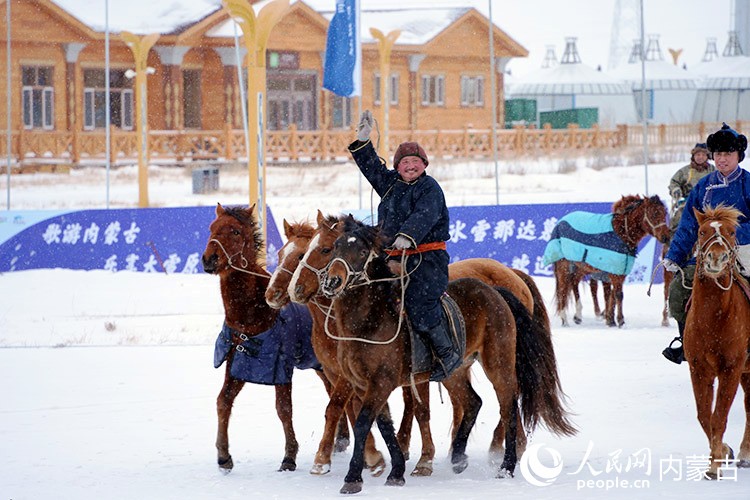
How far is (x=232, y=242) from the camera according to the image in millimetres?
7367

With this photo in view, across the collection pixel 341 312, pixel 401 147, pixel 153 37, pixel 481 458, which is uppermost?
pixel 153 37

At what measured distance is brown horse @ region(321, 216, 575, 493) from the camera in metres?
6.50

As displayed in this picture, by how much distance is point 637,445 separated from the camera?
7527 mm

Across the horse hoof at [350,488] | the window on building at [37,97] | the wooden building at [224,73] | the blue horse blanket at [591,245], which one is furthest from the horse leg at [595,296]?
the window on building at [37,97]

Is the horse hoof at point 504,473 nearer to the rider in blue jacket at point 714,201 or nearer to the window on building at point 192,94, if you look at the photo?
the rider in blue jacket at point 714,201

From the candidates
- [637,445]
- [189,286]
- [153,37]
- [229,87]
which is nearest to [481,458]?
[637,445]

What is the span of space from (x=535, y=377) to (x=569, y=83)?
42.7 metres

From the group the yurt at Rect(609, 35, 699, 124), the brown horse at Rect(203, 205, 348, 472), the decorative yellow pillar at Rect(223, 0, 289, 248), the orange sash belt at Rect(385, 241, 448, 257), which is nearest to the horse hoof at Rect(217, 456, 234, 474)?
the brown horse at Rect(203, 205, 348, 472)

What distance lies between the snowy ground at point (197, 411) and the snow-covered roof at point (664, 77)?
3144 centimetres

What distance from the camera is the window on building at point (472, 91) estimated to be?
1671 inches

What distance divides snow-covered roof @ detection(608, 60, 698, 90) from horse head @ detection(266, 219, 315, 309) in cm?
4157

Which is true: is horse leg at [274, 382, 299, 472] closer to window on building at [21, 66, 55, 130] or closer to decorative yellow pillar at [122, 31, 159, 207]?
decorative yellow pillar at [122, 31, 159, 207]

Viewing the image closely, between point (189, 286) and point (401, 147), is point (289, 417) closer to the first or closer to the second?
point (401, 147)

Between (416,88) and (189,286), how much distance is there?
25593mm
